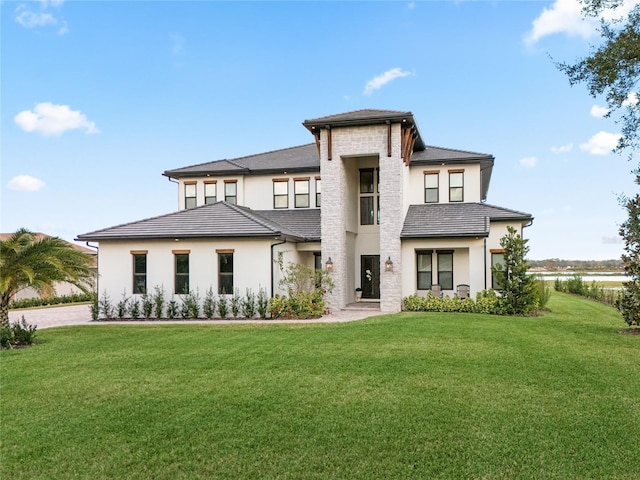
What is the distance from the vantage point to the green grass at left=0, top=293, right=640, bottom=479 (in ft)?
15.3

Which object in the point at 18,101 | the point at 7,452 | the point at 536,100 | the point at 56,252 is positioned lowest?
the point at 7,452

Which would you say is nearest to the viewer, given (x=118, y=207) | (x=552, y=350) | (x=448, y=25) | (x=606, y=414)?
(x=606, y=414)

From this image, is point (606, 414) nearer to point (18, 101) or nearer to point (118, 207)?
point (18, 101)

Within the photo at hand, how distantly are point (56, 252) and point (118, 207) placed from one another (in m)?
9.72

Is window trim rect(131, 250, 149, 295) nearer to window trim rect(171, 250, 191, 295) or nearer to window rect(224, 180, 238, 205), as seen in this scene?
window trim rect(171, 250, 191, 295)

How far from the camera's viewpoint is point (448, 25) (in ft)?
55.7

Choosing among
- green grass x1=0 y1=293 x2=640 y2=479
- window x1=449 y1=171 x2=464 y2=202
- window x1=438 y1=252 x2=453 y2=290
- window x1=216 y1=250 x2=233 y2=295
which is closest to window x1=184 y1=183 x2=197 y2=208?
window x1=216 y1=250 x2=233 y2=295

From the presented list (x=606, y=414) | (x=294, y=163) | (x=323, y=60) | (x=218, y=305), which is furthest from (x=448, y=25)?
(x=606, y=414)

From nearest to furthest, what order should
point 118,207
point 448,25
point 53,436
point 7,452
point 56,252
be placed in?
point 7,452 → point 53,436 → point 56,252 → point 448,25 → point 118,207

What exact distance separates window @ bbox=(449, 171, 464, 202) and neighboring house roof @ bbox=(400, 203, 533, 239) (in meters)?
0.41

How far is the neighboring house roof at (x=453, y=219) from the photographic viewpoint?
60.7ft

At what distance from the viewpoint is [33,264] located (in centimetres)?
1223

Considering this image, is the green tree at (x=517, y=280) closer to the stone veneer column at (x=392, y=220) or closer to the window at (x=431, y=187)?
the stone veneer column at (x=392, y=220)

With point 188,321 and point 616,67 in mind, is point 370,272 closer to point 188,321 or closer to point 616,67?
point 188,321
